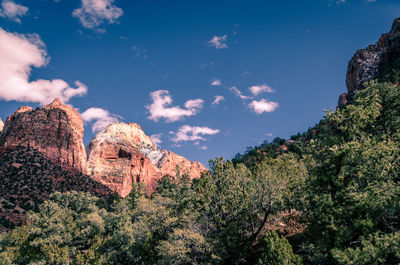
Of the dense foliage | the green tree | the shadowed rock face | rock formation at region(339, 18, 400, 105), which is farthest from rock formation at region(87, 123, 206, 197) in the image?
the green tree

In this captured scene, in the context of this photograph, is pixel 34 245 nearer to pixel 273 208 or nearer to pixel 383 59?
pixel 273 208

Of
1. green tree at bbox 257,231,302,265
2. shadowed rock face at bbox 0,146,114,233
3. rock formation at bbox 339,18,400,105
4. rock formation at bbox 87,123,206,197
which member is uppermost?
rock formation at bbox 339,18,400,105

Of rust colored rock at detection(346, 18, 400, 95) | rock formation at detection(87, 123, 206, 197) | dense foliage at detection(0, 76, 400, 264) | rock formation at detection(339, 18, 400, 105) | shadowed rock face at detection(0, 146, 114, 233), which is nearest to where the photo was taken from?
dense foliage at detection(0, 76, 400, 264)

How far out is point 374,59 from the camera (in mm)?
95312

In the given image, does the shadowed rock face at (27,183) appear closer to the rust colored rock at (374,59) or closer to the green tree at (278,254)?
the green tree at (278,254)

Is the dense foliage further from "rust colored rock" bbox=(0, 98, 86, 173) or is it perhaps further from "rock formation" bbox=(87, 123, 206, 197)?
"rock formation" bbox=(87, 123, 206, 197)

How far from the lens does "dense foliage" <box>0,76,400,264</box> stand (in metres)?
12.5

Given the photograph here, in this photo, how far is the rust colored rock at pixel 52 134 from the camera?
11419cm

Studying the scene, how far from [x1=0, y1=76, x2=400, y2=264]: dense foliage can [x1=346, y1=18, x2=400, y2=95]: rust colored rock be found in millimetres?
77867

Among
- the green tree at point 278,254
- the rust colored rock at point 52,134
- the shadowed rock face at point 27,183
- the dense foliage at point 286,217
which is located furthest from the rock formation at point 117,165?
the green tree at point 278,254

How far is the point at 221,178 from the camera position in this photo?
23406 mm

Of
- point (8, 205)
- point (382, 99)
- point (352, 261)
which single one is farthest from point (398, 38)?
point (8, 205)

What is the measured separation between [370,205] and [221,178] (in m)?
13.2

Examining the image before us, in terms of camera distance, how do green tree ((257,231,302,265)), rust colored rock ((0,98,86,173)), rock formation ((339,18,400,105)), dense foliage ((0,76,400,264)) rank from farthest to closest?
1. rust colored rock ((0,98,86,173))
2. rock formation ((339,18,400,105))
3. green tree ((257,231,302,265))
4. dense foliage ((0,76,400,264))
